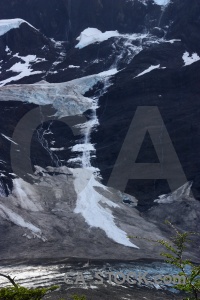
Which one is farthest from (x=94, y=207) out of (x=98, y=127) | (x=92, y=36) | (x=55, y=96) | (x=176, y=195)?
(x=92, y=36)

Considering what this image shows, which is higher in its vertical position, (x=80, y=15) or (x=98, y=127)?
(x=80, y=15)

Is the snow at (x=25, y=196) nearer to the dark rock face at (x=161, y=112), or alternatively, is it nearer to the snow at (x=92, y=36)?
the dark rock face at (x=161, y=112)

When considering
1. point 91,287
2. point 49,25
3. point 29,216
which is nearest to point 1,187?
point 29,216

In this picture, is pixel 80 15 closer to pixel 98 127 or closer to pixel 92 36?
pixel 92 36

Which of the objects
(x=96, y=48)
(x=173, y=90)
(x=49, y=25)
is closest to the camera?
(x=173, y=90)

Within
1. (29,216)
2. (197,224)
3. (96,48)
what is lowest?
(197,224)

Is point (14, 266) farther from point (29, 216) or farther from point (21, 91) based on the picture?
point (21, 91)
